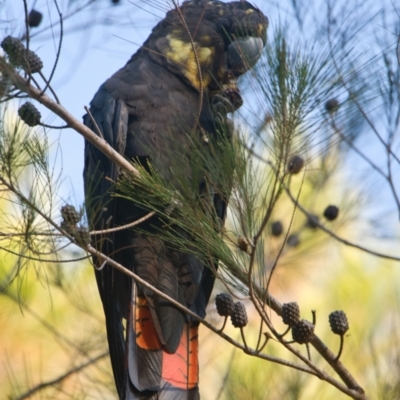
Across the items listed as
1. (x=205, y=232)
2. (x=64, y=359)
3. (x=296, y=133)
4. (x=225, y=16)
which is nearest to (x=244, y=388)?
(x=64, y=359)

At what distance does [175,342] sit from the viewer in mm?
2301

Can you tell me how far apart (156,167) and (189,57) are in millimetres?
661

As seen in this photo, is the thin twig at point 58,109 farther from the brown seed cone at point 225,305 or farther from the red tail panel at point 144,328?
the red tail panel at point 144,328

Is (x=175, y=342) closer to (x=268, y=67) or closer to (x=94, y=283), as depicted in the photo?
(x=94, y=283)

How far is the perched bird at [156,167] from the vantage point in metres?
2.22

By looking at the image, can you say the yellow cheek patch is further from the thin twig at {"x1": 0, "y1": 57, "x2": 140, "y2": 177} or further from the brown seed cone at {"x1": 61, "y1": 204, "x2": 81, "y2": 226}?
the brown seed cone at {"x1": 61, "y1": 204, "x2": 81, "y2": 226}

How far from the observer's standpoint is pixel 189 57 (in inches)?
102

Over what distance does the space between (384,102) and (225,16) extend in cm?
80

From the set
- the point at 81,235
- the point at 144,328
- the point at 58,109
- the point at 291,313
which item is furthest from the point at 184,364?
the point at 58,109

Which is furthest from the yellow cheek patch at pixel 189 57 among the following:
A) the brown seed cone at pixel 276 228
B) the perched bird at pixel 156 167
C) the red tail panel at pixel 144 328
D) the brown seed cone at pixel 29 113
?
the brown seed cone at pixel 29 113

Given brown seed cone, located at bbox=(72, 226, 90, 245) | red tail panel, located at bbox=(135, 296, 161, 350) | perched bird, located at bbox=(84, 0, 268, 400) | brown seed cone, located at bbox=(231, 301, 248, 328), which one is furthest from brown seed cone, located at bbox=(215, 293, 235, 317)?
red tail panel, located at bbox=(135, 296, 161, 350)

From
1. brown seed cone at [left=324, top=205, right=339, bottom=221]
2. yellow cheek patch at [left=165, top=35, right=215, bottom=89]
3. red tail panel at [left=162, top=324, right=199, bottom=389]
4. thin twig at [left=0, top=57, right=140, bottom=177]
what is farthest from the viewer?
brown seed cone at [left=324, top=205, right=339, bottom=221]

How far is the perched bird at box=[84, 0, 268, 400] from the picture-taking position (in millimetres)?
2223

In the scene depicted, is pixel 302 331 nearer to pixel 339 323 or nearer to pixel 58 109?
pixel 339 323
